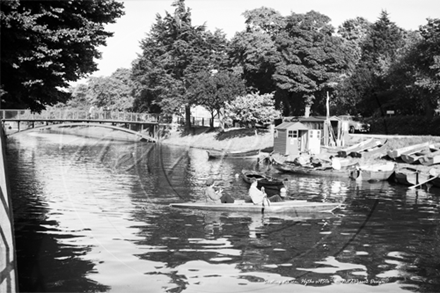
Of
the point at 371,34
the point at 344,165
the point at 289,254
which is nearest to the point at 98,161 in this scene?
the point at 344,165

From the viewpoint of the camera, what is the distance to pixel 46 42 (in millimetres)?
19344

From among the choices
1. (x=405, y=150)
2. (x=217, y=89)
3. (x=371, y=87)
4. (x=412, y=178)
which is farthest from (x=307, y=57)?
(x=412, y=178)

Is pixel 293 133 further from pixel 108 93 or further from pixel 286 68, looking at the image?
pixel 108 93

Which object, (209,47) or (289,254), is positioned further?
(209,47)

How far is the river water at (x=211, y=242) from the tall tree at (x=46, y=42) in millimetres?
6573

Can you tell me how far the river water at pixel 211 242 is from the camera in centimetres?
1611

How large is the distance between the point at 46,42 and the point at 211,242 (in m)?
10.9

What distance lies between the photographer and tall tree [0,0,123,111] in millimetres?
17438

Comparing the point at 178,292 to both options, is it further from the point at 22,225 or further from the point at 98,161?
the point at 98,161

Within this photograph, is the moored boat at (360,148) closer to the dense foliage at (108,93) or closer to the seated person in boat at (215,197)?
the seated person in boat at (215,197)

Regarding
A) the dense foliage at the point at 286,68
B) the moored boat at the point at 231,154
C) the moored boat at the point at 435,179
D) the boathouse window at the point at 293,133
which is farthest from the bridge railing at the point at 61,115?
the moored boat at the point at 435,179

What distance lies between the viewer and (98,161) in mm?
57969

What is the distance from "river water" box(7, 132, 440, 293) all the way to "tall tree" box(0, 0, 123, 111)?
6573 mm

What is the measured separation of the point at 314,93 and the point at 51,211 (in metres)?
64.1
